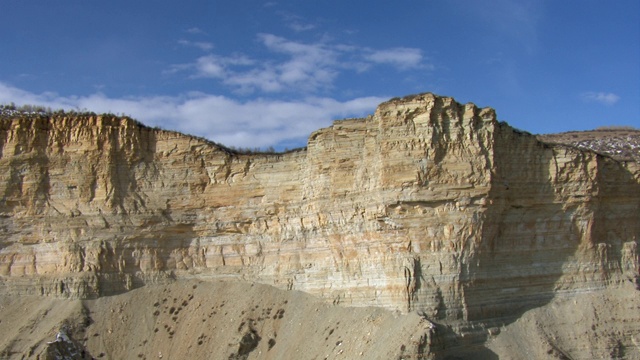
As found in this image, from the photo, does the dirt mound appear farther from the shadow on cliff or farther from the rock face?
the rock face

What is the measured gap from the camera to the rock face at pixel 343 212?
21.4m

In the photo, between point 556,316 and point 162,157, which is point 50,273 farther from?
point 556,316

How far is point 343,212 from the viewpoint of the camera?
23656 millimetres

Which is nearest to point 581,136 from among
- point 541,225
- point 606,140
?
point 606,140

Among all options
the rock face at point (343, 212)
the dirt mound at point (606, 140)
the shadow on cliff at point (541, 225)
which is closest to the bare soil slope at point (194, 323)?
the rock face at point (343, 212)

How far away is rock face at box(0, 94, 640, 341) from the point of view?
21359mm

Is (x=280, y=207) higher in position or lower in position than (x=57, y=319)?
higher

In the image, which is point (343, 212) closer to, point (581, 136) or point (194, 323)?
point (194, 323)

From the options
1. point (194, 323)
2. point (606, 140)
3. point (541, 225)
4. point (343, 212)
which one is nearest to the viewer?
point (541, 225)

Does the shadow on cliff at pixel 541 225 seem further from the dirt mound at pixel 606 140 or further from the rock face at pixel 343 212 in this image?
the dirt mound at pixel 606 140

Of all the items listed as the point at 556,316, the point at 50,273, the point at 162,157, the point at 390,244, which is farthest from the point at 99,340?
the point at 556,316

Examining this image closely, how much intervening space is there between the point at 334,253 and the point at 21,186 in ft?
49.6

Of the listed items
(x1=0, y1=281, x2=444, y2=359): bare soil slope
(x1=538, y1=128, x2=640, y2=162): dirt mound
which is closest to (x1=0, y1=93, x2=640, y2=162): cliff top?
(x1=538, y1=128, x2=640, y2=162): dirt mound

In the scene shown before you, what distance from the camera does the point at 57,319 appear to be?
26062 millimetres
